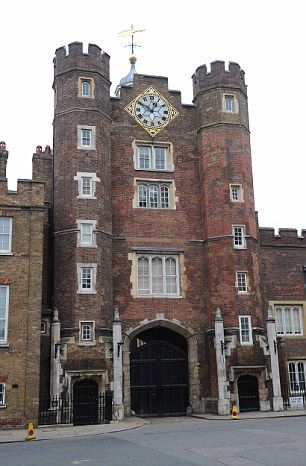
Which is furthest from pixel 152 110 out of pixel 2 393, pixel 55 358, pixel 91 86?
pixel 2 393

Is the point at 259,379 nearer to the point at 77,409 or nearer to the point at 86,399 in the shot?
the point at 86,399

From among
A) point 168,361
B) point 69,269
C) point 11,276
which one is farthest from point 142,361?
point 11,276

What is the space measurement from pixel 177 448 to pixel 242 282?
685 inches

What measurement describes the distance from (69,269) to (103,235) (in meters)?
2.80

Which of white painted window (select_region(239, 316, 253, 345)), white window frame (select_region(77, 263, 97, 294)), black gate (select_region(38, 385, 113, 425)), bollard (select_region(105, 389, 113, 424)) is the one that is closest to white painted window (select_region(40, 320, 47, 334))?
white window frame (select_region(77, 263, 97, 294))

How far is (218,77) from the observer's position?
3678 centimetres

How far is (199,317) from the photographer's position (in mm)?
33844

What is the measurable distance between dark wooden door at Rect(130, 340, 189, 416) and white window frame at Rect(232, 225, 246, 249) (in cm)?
715

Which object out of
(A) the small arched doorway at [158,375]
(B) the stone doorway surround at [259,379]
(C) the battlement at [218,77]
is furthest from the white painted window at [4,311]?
(C) the battlement at [218,77]

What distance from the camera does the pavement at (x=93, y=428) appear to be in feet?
73.4

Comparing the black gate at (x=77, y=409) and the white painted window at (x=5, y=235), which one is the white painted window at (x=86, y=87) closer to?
the white painted window at (x=5, y=235)

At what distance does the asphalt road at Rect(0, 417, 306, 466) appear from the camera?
14760mm

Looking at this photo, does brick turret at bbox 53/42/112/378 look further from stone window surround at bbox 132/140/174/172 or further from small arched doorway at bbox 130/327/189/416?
small arched doorway at bbox 130/327/189/416

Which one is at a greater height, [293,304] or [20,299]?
[293,304]
